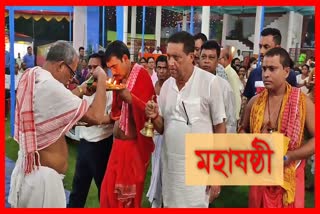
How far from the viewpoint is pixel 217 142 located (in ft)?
8.24

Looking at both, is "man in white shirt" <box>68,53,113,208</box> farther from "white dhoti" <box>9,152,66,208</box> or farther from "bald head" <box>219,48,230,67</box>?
"bald head" <box>219,48,230,67</box>

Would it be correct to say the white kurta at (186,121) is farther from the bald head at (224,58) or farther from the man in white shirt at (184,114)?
the bald head at (224,58)

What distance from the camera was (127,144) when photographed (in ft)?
9.36

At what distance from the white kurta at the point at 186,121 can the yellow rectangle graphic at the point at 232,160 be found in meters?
0.05

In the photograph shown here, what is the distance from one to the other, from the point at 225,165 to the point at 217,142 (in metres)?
0.17

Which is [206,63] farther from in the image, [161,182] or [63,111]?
[63,111]

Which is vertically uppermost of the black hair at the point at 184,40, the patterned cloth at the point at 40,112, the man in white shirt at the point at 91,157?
the black hair at the point at 184,40

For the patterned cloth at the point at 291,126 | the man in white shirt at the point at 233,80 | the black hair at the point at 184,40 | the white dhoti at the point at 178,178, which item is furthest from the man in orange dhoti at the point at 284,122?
the man in white shirt at the point at 233,80

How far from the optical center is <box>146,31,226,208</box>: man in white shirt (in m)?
2.47

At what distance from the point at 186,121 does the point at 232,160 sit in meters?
0.41

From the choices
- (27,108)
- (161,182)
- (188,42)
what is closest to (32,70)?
(27,108)

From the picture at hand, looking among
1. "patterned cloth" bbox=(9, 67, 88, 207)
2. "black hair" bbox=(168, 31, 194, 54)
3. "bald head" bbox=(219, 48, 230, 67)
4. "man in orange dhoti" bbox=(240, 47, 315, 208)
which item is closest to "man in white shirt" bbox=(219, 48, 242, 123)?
"bald head" bbox=(219, 48, 230, 67)

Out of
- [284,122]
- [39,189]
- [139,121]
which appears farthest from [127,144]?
[284,122]

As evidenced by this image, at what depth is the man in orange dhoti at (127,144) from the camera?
2.82m
